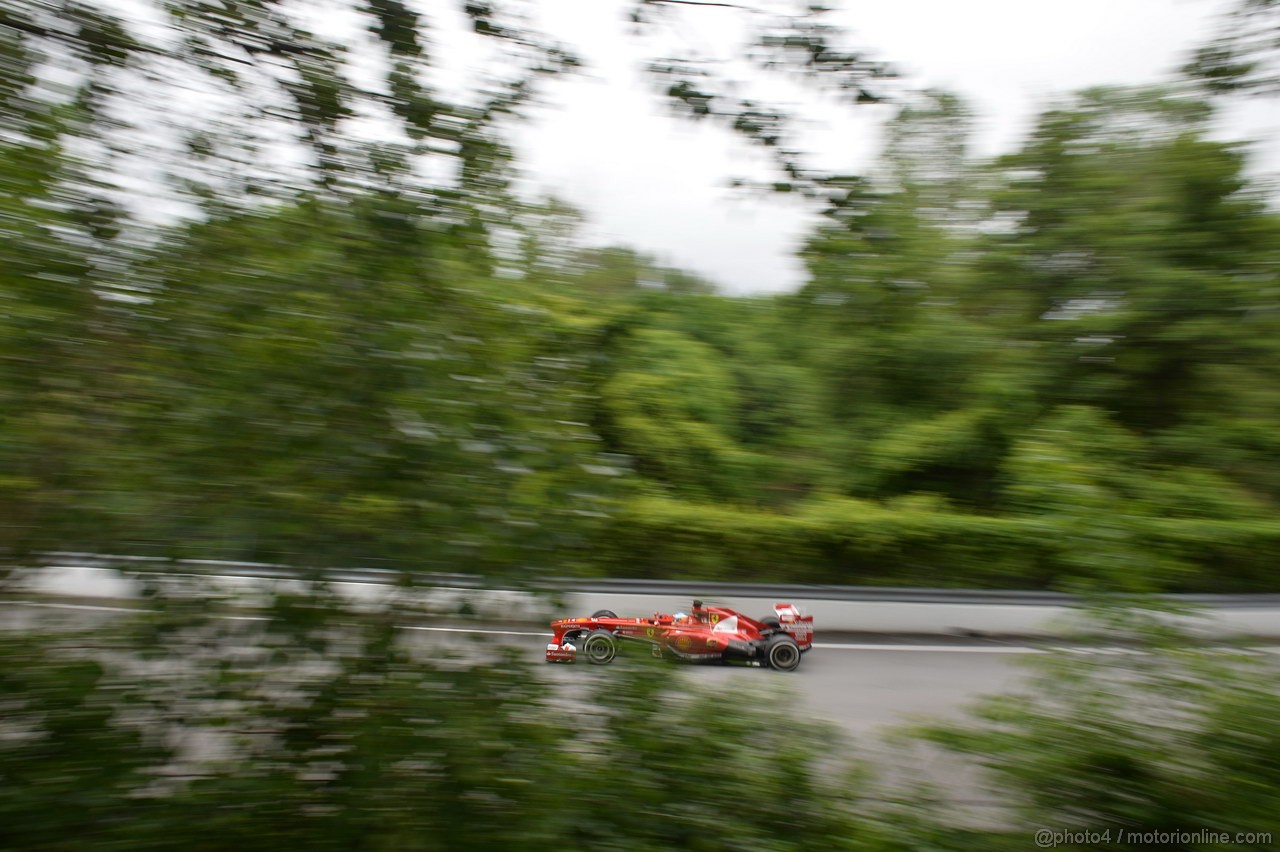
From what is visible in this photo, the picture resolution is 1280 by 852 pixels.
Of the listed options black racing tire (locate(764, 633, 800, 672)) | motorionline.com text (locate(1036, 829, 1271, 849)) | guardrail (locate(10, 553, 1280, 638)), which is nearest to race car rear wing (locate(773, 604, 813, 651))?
black racing tire (locate(764, 633, 800, 672))

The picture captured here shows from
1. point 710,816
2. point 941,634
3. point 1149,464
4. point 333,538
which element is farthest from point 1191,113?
point 941,634

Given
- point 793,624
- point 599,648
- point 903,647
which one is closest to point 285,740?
point 599,648

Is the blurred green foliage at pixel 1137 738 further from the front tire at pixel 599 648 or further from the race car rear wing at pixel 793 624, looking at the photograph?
the race car rear wing at pixel 793 624

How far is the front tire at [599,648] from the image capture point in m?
2.28

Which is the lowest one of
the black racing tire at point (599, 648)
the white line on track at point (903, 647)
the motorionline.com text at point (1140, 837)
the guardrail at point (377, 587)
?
the white line on track at point (903, 647)

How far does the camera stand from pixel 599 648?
2303mm

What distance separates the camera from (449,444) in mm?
1997

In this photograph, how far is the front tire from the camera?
7.49 ft

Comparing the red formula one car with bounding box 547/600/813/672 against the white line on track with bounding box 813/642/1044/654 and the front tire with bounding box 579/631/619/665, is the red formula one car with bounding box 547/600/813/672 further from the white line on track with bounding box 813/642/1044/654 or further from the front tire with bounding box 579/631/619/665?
the white line on track with bounding box 813/642/1044/654

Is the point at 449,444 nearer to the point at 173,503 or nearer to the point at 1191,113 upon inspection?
the point at 173,503

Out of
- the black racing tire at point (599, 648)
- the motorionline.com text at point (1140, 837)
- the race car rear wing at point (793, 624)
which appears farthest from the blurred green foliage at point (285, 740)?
the race car rear wing at point (793, 624)

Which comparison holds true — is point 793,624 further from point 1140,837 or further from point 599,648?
point 599,648

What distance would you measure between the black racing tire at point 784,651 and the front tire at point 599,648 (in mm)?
3616

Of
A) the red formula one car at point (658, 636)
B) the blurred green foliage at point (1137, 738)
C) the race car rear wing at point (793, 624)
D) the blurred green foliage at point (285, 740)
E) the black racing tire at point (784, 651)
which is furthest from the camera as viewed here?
the race car rear wing at point (793, 624)
